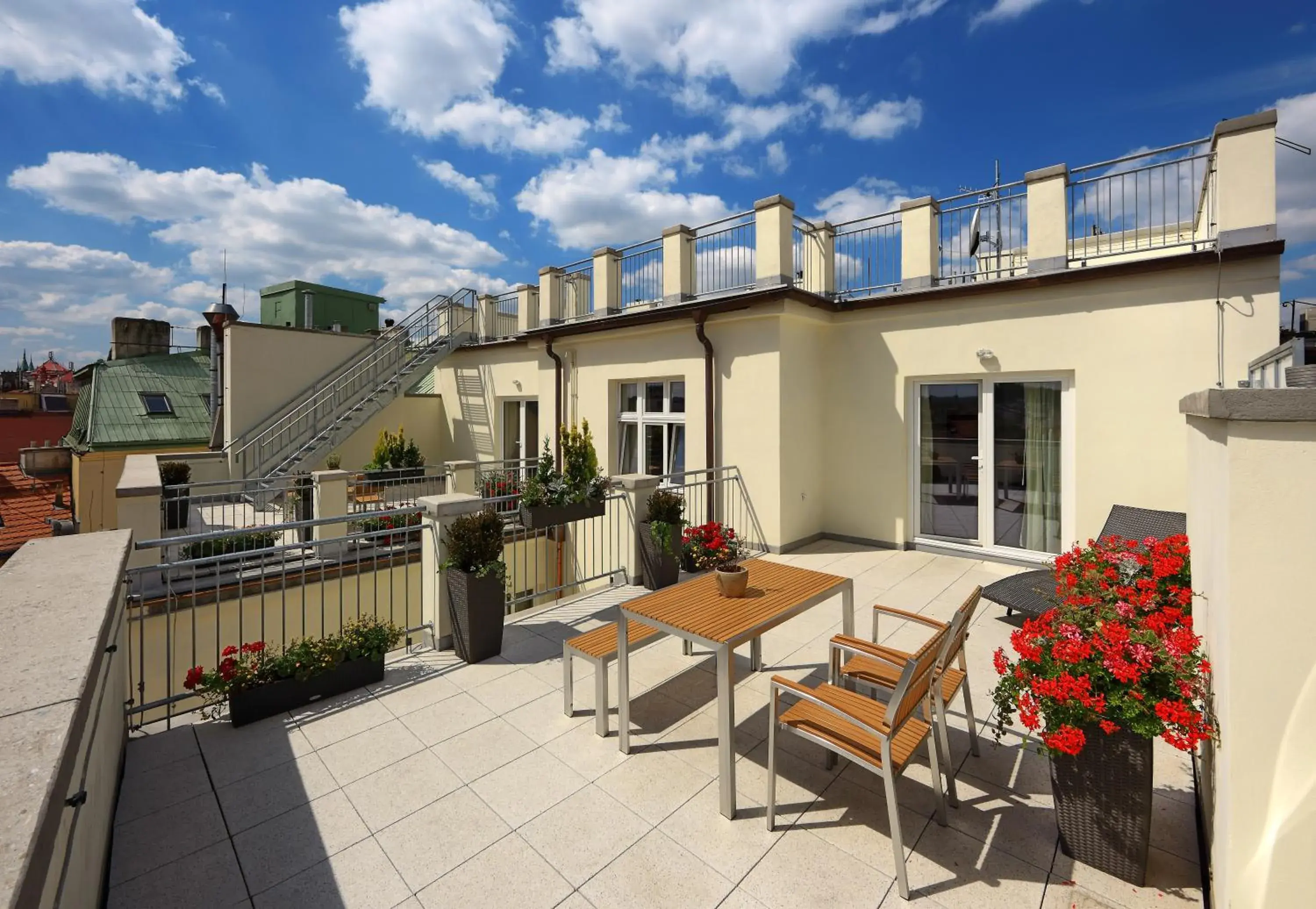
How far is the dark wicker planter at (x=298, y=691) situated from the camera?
3.52 m

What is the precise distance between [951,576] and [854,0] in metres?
6.44

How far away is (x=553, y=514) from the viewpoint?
6.00 meters

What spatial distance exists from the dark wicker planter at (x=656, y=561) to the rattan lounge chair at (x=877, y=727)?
140 inches

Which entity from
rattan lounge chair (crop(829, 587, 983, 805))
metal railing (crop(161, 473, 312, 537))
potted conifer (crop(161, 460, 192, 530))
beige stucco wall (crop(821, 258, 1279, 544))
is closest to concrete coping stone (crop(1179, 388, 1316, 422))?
rattan lounge chair (crop(829, 587, 983, 805))

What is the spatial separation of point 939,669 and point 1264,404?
5.24 ft

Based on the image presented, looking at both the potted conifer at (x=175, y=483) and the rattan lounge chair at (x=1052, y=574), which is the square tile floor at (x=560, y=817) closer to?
the rattan lounge chair at (x=1052, y=574)

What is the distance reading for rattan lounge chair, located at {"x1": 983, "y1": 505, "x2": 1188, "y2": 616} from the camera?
4852 millimetres

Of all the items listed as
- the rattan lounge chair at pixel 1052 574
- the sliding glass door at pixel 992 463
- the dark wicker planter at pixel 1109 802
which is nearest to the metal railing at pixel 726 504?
the sliding glass door at pixel 992 463

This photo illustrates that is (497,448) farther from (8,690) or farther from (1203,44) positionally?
(1203,44)

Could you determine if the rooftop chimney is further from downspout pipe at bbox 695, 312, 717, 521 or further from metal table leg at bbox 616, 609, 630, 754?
metal table leg at bbox 616, 609, 630, 754

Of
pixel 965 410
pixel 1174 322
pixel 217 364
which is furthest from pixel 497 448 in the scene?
pixel 1174 322

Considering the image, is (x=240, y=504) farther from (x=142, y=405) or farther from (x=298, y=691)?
(x=298, y=691)

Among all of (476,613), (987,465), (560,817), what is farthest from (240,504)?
(987,465)

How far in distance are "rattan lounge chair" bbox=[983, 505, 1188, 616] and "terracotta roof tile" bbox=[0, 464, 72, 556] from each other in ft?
44.0
